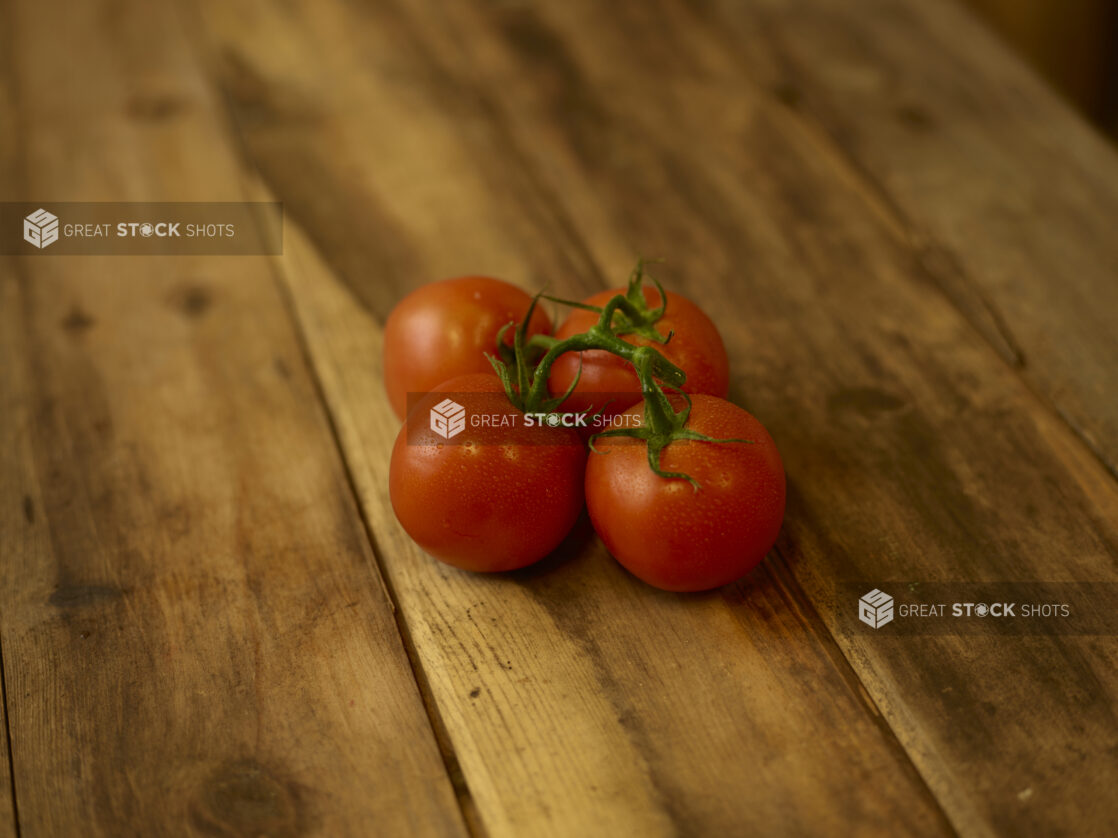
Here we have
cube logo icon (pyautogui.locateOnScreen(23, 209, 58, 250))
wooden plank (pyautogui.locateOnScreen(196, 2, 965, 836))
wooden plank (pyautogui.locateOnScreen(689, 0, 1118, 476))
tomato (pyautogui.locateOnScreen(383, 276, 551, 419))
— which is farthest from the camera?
cube logo icon (pyautogui.locateOnScreen(23, 209, 58, 250))

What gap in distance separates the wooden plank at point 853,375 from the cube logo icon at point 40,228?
512mm

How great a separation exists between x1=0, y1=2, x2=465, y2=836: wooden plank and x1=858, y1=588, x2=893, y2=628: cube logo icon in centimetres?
30

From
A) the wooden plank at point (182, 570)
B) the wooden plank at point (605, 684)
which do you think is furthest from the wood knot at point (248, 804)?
the wooden plank at point (605, 684)

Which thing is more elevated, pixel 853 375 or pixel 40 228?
pixel 853 375

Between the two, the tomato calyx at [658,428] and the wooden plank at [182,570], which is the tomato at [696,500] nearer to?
the tomato calyx at [658,428]

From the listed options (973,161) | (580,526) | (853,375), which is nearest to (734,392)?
(853,375)

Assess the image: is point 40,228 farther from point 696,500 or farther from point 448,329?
point 696,500

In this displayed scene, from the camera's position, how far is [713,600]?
71 centimetres

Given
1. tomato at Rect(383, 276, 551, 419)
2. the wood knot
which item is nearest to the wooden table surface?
the wood knot

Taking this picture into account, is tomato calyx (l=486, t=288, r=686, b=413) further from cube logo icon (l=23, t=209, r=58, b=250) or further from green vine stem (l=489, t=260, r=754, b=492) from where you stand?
cube logo icon (l=23, t=209, r=58, b=250)

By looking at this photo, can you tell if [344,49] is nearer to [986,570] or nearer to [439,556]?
[439,556]

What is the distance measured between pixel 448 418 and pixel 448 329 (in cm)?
9

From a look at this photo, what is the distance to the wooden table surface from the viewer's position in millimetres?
618

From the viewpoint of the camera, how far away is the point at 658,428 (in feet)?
2.03
